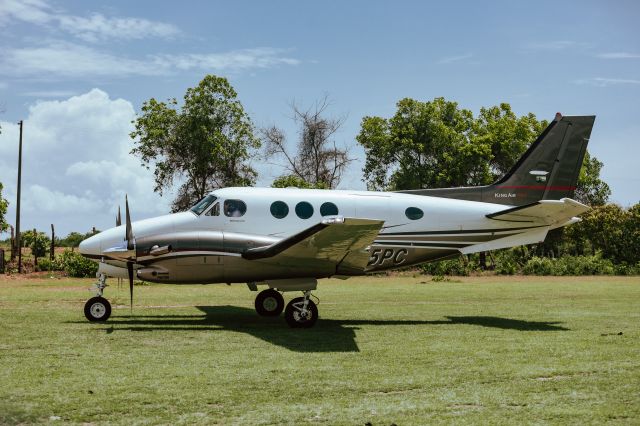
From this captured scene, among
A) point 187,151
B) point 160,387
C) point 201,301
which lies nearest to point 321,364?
point 160,387

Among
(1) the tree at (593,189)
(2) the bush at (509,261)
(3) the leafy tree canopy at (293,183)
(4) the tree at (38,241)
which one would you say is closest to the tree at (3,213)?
(4) the tree at (38,241)

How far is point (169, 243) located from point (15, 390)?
752cm

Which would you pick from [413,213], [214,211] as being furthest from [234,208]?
[413,213]

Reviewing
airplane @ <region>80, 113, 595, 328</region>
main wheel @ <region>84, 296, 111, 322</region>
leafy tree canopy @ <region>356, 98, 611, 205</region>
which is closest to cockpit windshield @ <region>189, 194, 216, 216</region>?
airplane @ <region>80, 113, 595, 328</region>

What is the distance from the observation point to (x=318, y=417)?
7781mm

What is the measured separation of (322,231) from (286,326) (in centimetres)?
351

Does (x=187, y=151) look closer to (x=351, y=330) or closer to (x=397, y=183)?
(x=397, y=183)

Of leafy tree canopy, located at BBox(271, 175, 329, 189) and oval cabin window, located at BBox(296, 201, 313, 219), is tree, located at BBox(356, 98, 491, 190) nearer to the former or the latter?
leafy tree canopy, located at BBox(271, 175, 329, 189)

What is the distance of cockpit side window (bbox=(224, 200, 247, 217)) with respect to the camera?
17.6 m

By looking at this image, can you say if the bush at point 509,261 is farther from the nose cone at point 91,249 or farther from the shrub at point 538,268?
the nose cone at point 91,249

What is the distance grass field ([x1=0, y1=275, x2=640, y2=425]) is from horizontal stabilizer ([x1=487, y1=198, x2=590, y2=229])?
8.40ft

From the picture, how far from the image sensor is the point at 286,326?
1678 cm

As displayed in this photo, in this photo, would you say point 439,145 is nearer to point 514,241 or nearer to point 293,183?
point 293,183

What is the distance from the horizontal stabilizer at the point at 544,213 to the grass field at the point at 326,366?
8.40ft
